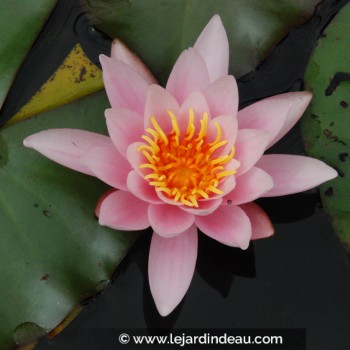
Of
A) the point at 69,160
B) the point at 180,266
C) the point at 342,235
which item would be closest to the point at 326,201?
the point at 342,235

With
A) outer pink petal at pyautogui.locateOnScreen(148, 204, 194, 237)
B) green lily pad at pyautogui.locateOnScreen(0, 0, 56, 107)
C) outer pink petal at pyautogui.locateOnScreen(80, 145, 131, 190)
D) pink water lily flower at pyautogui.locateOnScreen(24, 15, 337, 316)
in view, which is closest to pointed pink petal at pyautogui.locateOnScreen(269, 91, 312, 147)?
pink water lily flower at pyautogui.locateOnScreen(24, 15, 337, 316)

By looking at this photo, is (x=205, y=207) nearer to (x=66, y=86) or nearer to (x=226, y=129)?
(x=226, y=129)

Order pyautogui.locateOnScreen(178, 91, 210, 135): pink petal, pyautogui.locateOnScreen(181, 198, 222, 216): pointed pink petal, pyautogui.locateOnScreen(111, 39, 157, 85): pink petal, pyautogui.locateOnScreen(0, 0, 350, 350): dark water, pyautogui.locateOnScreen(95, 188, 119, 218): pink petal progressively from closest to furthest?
pyautogui.locateOnScreen(181, 198, 222, 216): pointed pink petal, pyautogui.locateOnScreen(178, 91, 210, 135): pink petal, pyautogui.locateOnScreen(95, 188, 119, 218): pink petal, pyautogui.locateOnScreen(111, 39, 157, 85): pink petal, pyautogui.locateOnScreen(0, 0, 350, 350): dark water

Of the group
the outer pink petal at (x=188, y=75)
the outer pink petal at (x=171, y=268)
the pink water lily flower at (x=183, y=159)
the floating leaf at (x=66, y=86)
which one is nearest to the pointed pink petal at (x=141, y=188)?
the pink water lily flower at (x=183, y=159)

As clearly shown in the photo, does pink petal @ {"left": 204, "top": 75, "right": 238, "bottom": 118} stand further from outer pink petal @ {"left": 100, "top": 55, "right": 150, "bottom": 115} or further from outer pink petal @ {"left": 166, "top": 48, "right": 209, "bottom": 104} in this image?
outer pink petal @ {"left": 100, "top": 55, "right": 150, "bottom": 115}

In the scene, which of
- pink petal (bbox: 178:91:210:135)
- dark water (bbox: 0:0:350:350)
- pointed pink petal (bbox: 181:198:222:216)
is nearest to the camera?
pointed pink petal (bbox: 181:198:222:216)

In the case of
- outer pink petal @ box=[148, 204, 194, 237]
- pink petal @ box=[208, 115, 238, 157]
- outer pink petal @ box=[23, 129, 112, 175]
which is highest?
pink petal @ box=[208, 115, 238, 157]

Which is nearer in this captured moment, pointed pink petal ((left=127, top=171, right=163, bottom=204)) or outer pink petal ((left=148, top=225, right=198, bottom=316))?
pointed pink petal ((left=127, top=171, right=163, bottom=204))

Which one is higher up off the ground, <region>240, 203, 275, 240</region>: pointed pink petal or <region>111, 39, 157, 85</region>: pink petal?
<region>111, 39, 157, 85</region>: pink petal
